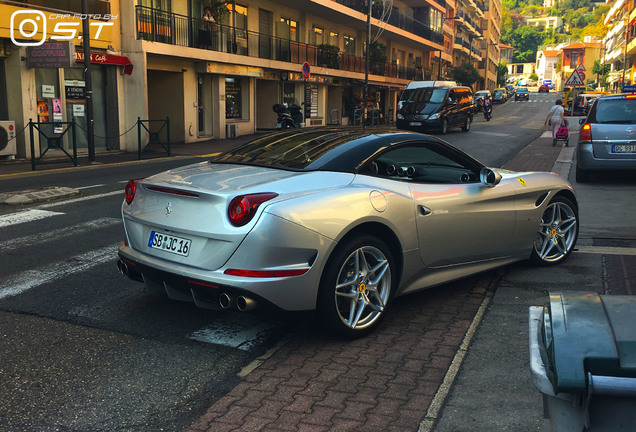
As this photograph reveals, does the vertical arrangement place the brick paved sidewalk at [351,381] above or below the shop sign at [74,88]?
below

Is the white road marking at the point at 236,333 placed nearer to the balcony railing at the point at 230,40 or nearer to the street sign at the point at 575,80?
the balcony railing at the point at 230,40

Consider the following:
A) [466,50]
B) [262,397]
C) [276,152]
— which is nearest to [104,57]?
[276,152]

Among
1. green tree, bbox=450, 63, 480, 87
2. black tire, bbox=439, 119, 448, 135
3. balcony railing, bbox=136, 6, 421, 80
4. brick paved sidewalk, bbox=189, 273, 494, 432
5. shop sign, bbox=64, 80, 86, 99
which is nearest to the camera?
brick paved sidewalk, bbox=189, 273, 494, 432

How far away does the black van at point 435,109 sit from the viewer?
89.1ft

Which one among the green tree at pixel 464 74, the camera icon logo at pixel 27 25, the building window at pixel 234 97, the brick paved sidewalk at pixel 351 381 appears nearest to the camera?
the brick paved sidewalk at pixel 351 381

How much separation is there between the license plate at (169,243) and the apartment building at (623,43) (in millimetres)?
66123

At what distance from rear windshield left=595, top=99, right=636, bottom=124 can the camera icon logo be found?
14567mm

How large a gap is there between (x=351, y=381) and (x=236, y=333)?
1.07m

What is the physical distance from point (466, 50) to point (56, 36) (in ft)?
222

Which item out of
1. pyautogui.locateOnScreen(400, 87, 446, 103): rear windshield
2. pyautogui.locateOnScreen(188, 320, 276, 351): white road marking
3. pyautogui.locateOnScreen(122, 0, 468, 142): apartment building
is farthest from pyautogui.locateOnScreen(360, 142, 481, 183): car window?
pyautogui.locateOnScreen(400, 87, 446, 103): rear windshield

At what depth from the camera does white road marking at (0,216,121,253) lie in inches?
263

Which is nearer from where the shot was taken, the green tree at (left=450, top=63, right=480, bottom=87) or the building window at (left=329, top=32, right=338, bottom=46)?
the building window at (left=329, top=32, right=338, bottom=46)

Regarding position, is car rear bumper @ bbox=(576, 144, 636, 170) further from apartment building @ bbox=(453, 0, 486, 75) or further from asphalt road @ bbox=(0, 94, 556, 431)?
apartment building @ bbox=(453, 0, 486, 75)

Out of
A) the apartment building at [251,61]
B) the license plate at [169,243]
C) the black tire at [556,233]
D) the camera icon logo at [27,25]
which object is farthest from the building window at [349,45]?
the license plate at [169,243]
